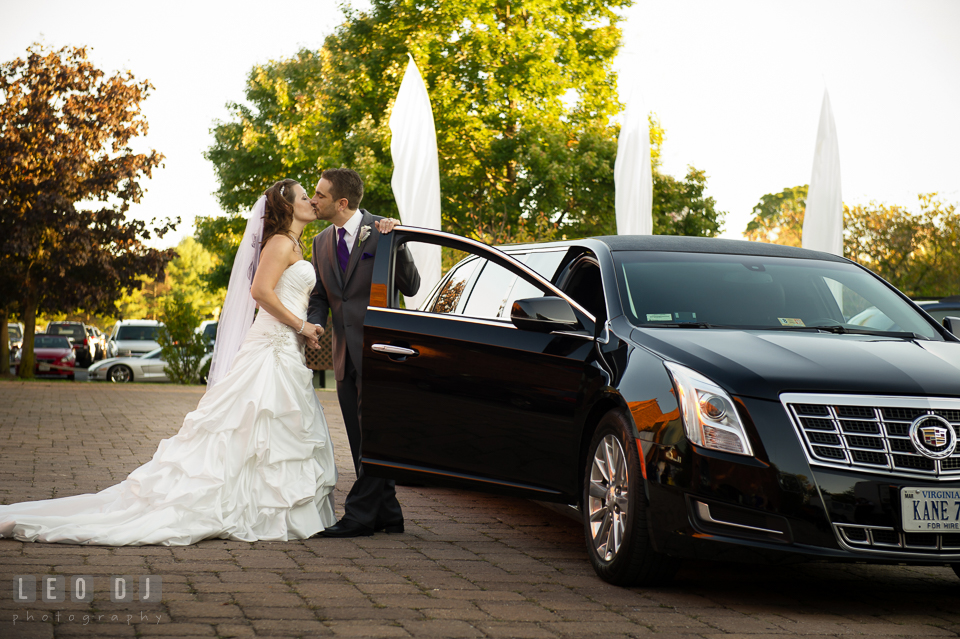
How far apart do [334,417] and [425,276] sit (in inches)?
133

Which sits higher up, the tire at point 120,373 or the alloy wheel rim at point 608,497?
the alloy wheel rim at point 608,497

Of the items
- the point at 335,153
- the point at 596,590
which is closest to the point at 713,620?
the point at 596,590

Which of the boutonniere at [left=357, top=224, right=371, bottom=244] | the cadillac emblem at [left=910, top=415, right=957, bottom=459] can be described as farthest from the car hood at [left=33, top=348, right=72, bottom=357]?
the cadillac emblem at [left=910, top=415, right=957, bottom=459]

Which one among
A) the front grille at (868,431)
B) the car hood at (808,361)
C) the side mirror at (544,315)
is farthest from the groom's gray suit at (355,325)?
the front grille at (868,431)

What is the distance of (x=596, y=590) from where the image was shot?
4.68 m

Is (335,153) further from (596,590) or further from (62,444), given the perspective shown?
(596,590)

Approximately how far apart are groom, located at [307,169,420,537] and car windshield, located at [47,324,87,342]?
117 ft

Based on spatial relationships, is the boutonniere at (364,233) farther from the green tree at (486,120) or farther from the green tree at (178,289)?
the green tree at (178,289)

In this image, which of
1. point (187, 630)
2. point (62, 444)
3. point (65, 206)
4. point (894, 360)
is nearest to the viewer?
point (187, 630)

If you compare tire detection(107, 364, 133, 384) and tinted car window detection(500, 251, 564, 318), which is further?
tire detection(107, 364, 133, 384)

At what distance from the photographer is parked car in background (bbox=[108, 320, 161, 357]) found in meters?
29.0

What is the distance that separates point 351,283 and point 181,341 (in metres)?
16.8

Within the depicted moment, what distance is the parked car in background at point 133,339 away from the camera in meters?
29.0

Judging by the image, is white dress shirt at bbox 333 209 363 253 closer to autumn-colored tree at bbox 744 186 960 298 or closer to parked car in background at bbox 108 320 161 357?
parked car in background at bbox 108 320 161 357
